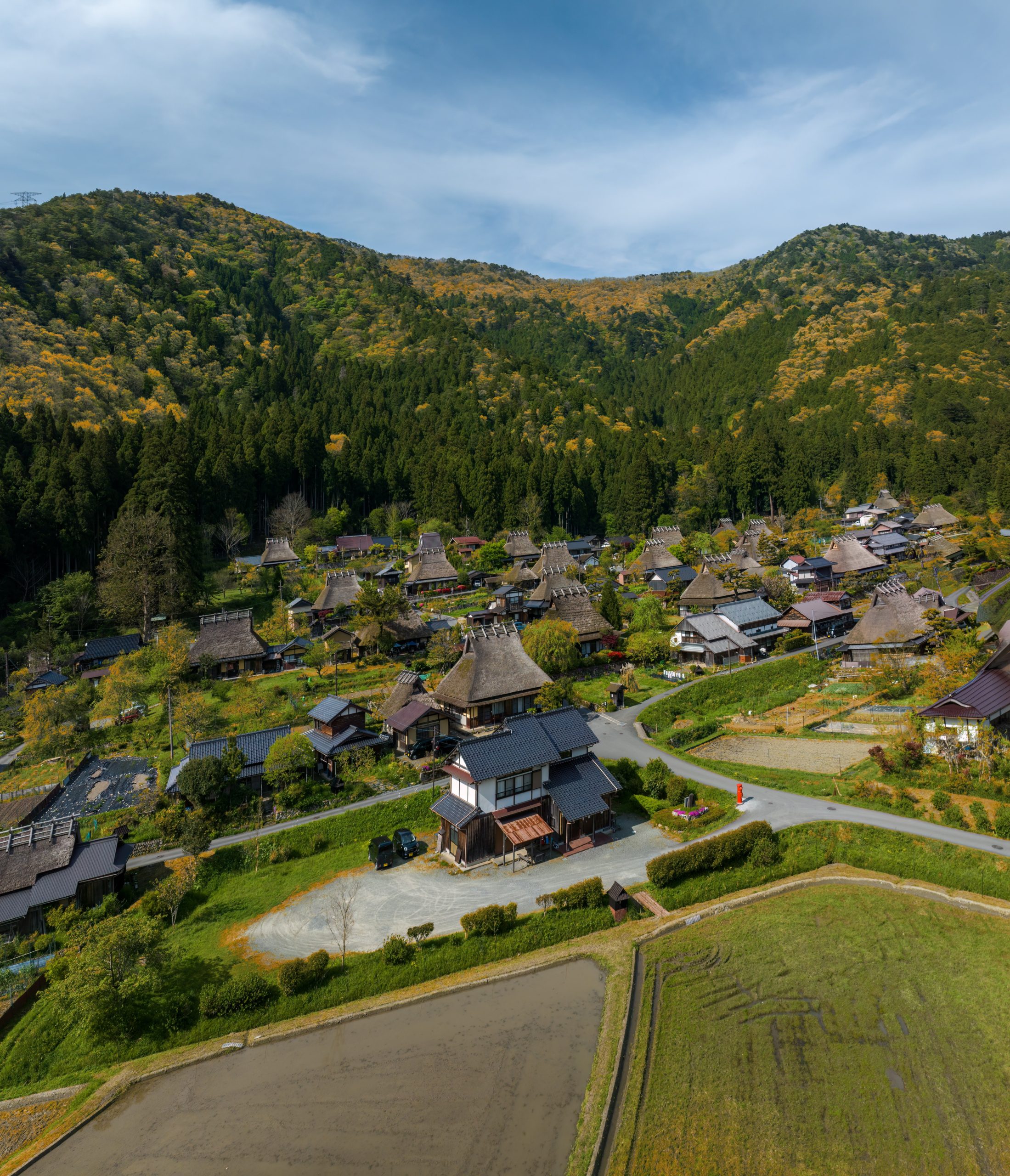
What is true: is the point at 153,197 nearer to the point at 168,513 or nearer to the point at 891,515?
the point at 168,513

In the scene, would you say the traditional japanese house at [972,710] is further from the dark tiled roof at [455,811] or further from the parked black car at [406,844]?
the parked black car at [406,844]

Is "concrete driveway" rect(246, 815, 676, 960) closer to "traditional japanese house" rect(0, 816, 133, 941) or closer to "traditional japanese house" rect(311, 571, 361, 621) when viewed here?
"traditional japanese house" rect(0, 816, 133, 941)

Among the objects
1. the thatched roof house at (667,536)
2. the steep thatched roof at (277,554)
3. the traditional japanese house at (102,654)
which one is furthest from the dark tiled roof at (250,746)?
the thatched roof house at (667,536)

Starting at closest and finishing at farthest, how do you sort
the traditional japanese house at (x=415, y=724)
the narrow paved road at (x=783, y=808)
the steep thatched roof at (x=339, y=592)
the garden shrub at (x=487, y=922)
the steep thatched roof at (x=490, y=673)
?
the garden shrub at (x=487, y=922) → the narrow paved road at (x=783, y=808) → the traditional japanese house at (x=415, y=724) → the steep thatched roof at (x=490, y=673) → the steep thatched roof at (x=339, y=592)

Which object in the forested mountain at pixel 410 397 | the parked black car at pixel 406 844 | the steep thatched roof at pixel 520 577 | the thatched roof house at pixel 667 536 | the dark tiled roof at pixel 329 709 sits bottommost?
the parked black car at pixel 406 844

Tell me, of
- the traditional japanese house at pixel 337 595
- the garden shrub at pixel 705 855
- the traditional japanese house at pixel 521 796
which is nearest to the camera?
the garden shrub at pixel 705 855

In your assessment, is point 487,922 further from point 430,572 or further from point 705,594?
point 430,572
